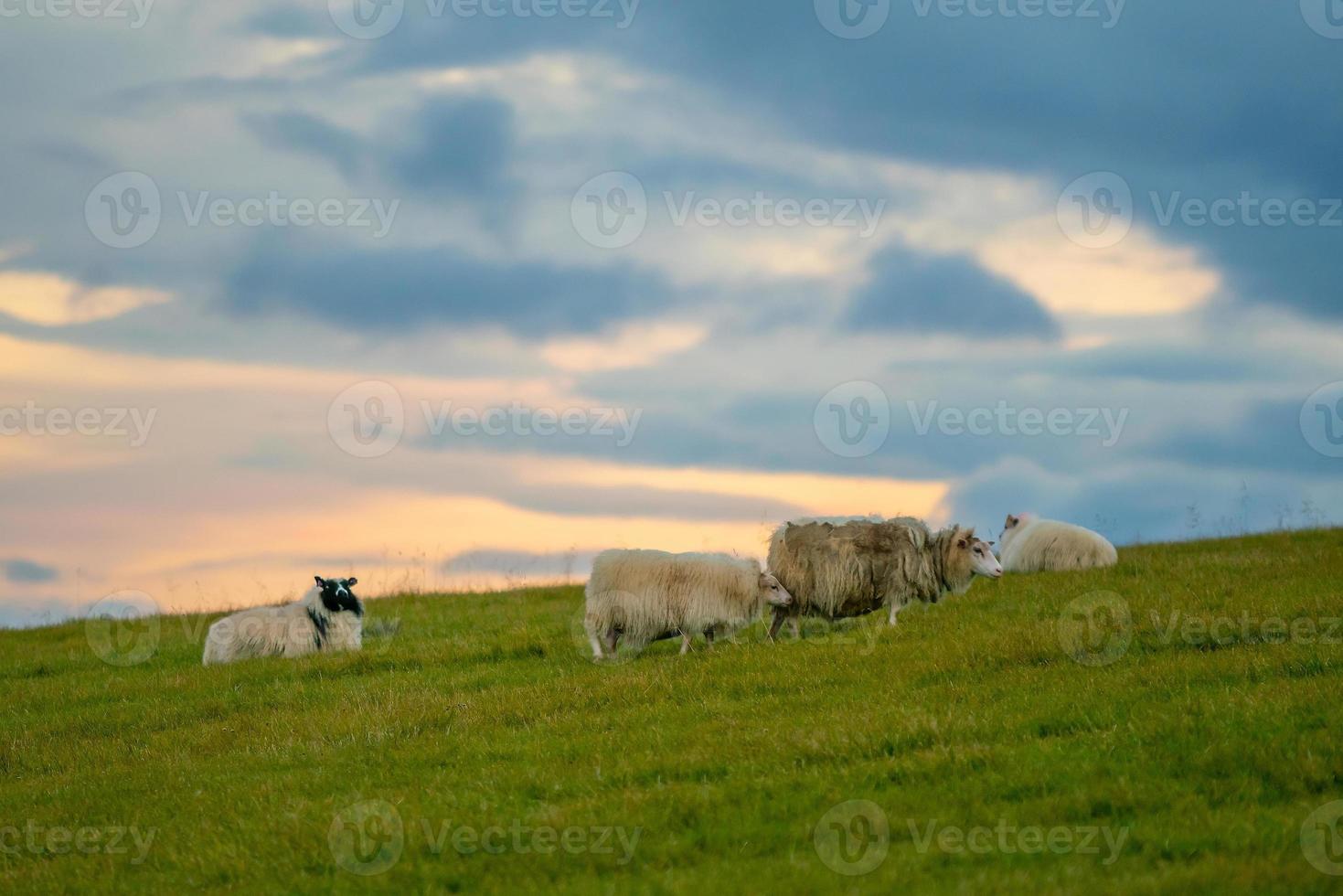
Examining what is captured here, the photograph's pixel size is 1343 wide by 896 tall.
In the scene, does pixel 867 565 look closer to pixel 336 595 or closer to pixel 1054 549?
pixel 1054 549

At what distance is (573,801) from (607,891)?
2319mm

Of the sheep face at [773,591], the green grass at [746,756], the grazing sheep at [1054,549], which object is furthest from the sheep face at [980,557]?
the grazing sheep at [1054,549]

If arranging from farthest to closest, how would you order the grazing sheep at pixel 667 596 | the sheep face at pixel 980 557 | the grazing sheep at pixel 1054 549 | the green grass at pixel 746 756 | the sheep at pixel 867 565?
the grazing sheep at pixel 1054 549 < the sheep face at pixel 980 557 < the sheep at pixel 867 565 < the grazing sheep at pixel 667 596 < the green grass at pixel 746 756

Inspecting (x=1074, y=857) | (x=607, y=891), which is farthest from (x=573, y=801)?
(x=1074, y=857)

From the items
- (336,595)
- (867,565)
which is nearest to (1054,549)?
(867,565)

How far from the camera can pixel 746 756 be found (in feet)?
39.0

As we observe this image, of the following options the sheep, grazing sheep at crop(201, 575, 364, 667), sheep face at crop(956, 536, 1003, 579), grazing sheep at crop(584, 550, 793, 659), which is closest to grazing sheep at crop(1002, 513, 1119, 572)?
sheep face at crop(956, 536, 1003, 579)

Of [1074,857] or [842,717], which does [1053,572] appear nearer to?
[842,717]

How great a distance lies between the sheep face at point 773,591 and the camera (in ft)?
61.0

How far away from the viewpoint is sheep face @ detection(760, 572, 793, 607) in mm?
18594

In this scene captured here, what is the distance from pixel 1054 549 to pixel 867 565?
893cm

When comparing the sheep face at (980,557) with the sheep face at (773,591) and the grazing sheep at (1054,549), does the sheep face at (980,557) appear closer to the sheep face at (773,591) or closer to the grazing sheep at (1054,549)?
the sheep face at (773,591)

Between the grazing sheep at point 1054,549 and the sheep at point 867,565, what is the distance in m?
6.69

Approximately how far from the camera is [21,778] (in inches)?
631
